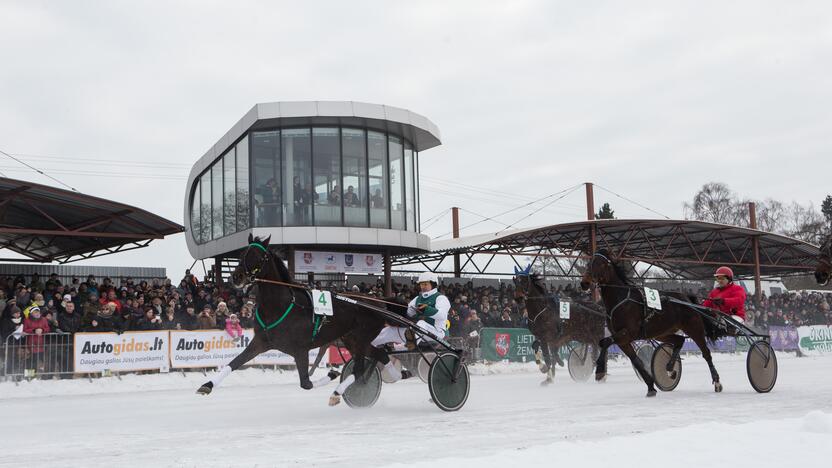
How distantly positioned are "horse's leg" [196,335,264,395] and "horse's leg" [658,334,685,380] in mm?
6311

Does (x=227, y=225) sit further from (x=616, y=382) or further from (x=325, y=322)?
(x=325, y=322)

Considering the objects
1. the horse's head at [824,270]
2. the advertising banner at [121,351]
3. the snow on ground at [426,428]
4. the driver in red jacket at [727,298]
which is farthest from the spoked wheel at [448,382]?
the advertising banner at [121,351]

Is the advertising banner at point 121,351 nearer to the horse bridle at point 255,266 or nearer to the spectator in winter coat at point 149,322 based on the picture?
the spectator in winter coat at point 149,322

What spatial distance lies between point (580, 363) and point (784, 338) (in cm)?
1590

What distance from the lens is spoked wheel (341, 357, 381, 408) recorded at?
10430 mm

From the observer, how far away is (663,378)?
12.3 metres

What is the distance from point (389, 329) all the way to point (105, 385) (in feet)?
23.1

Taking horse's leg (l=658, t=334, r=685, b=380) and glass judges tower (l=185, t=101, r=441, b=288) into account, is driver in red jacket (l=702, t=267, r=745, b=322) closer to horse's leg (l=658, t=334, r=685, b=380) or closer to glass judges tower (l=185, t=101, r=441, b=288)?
horse's leg (l=658, t=334, r=685, b=380)

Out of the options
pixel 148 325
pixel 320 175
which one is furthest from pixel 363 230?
pixel 148 325

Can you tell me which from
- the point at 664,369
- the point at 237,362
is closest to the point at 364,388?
the point at 237,362

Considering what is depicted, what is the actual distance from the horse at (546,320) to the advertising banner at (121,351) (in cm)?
716

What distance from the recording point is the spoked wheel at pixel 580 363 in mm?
15539

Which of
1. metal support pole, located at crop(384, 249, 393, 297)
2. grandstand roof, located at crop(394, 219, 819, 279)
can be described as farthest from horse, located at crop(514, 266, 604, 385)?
grandstand roof, located at crop(394, 219, 819, 279)

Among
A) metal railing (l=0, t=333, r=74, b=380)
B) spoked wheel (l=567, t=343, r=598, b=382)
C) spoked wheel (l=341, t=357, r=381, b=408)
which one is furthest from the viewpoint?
spoked wheel (l=567, t=343, r=598, b=382)
